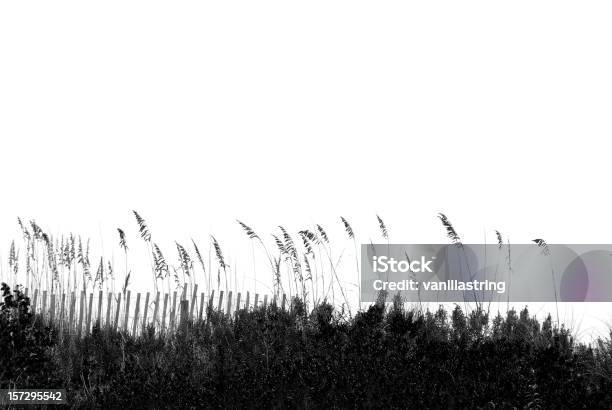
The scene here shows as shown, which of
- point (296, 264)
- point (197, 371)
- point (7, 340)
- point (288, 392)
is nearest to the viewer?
point (288, 392)

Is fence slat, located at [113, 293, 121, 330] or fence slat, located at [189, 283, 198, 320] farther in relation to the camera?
fence slat, located at [113, 293, 121, 330]

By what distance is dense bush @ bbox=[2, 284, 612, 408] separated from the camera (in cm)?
550

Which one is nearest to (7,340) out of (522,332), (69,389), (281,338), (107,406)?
(69,389)

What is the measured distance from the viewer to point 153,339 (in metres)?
10.5

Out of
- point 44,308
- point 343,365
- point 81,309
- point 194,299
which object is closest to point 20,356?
point 343,365

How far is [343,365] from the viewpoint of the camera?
6250 millimetres

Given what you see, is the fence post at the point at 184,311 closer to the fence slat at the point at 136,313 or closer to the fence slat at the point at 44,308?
the fence slat at the point at 136,313

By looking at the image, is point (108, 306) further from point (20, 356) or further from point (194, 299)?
point (20, 356)

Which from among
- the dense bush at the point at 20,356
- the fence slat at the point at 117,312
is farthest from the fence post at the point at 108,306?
the dense bush at the point at 20,356

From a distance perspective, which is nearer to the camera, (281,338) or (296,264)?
(281,338)

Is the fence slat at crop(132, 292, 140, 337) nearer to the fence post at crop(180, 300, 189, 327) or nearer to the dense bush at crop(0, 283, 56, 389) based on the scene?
the fence post at crop(180, 300, 189, 327)

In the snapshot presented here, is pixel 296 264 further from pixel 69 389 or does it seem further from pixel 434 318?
pixel 69 389

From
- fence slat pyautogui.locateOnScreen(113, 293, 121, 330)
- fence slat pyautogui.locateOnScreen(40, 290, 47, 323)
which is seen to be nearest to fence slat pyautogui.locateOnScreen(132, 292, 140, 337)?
fence slat pyautogui.locateOnScreen(113, 293, 121, 330)

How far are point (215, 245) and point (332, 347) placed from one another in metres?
3.50
